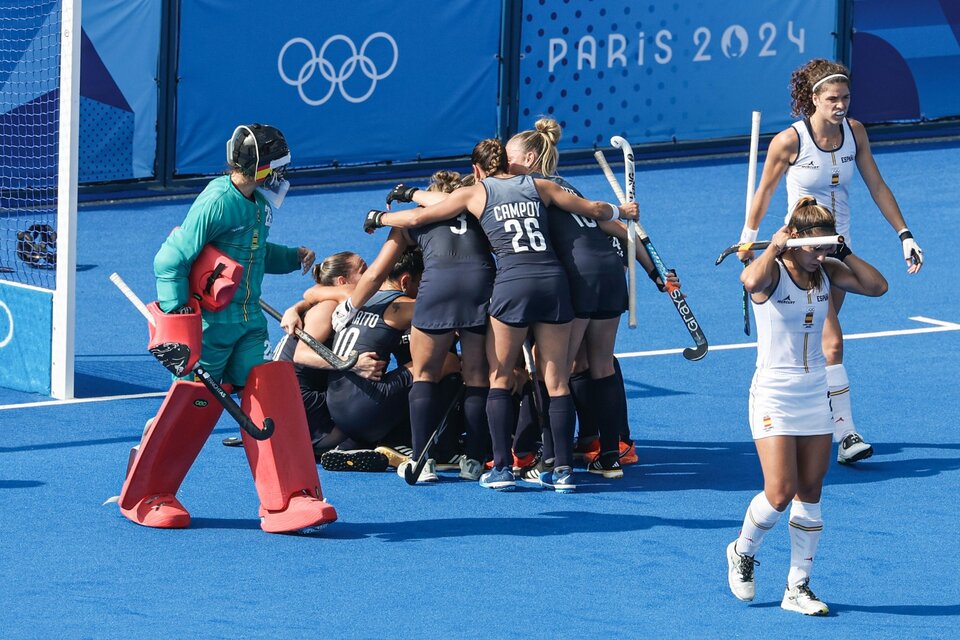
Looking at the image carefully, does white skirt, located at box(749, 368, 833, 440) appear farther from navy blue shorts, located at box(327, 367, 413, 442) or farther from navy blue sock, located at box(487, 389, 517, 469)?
navy blue shorts, located at box(327, 367, 413, 442)

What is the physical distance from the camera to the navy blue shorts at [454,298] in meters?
8.74

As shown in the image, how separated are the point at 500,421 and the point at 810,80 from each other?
2740 millimetres

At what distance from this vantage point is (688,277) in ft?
46.1

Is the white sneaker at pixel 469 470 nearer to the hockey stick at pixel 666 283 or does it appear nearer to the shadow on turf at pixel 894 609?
the hockey stick at pixel 666 283

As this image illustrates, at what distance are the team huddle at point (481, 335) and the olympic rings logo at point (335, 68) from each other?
7.43 m

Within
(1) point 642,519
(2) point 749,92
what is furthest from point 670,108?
(1) point 642,519

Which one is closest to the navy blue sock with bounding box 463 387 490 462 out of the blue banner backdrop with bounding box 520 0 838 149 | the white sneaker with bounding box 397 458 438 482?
the white sneaker with bounding box 397 458 438 482

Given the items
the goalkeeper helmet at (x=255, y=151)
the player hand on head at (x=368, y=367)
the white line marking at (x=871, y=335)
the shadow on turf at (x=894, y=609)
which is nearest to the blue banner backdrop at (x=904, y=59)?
the white line marking at (x=871, y=335)

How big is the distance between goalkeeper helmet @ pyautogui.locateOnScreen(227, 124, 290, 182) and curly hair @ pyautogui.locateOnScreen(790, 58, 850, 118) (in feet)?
10.5

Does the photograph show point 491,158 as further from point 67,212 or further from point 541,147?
point 67,212

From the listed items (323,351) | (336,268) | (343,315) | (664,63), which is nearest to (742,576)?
(323,351)

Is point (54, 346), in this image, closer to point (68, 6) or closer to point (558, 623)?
point (68, 6)

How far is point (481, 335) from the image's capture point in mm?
8828

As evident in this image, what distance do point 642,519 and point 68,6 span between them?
17.4 ft
